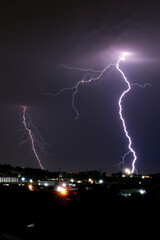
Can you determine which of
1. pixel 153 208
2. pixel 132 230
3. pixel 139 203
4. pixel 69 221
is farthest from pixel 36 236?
pixel 139 203

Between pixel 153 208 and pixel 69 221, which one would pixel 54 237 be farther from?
pixel 153 208

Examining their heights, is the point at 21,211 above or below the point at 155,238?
above

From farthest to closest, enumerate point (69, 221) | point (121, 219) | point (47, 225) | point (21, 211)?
1. point (21, 211)
2. point (121, 219)
3. point (69, 221)
4. point (47, 225)

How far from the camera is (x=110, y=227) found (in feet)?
A: 32.6

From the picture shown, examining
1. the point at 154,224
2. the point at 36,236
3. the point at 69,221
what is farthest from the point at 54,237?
the point at 154,224

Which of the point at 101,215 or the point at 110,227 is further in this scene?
the point at 101,215

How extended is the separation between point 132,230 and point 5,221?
495 centimetres

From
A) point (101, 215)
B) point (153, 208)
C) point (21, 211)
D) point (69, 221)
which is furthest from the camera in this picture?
point (21, 211)

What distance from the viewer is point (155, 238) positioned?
28.1ft

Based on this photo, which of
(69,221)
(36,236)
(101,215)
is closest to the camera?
(36,236)

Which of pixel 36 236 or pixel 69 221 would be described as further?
→ pixel 69 221

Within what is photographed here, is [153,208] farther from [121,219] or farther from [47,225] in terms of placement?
[47,225]

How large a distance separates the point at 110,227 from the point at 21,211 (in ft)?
21.1

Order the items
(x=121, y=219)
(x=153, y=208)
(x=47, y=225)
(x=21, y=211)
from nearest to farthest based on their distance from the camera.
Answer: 1. (x=47, y=225)
2. (x=121, y=219)
3. (x=153, y=208)
4. (x=21, y=211)
